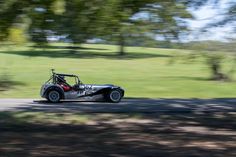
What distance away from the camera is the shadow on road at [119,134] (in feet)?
34.0

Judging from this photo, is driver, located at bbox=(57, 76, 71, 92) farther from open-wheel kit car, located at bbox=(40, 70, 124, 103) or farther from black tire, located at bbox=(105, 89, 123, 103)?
black tire, located at bbox=(105, 89, 123, 103)

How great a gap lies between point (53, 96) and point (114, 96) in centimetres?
256

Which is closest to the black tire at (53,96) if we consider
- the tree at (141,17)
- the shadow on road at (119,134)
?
the shadow on road at (119,134)

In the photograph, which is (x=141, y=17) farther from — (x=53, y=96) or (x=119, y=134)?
(x=53, y=96)

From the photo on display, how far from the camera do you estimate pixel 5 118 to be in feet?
51.2

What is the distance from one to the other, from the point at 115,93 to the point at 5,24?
14227 millimetres

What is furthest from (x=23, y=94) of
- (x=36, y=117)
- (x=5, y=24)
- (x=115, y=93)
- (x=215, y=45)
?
(x=5, y=24)

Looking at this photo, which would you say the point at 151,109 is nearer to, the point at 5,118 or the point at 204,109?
the point at 204,109

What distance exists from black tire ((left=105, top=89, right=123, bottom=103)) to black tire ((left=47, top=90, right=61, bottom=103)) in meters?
1.99

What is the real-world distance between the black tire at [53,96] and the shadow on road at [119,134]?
5.58 m

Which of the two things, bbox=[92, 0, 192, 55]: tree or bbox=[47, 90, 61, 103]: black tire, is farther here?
bbox=[47, 90, 61, 103]: black tire

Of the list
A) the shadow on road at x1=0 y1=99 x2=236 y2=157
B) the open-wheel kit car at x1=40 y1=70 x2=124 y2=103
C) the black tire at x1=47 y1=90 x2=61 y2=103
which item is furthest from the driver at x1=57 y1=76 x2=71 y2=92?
the shadow on road at x1=0 y1=99 x2=236 y2=157

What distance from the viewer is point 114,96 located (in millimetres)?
22938

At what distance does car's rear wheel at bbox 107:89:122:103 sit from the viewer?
22891mm
